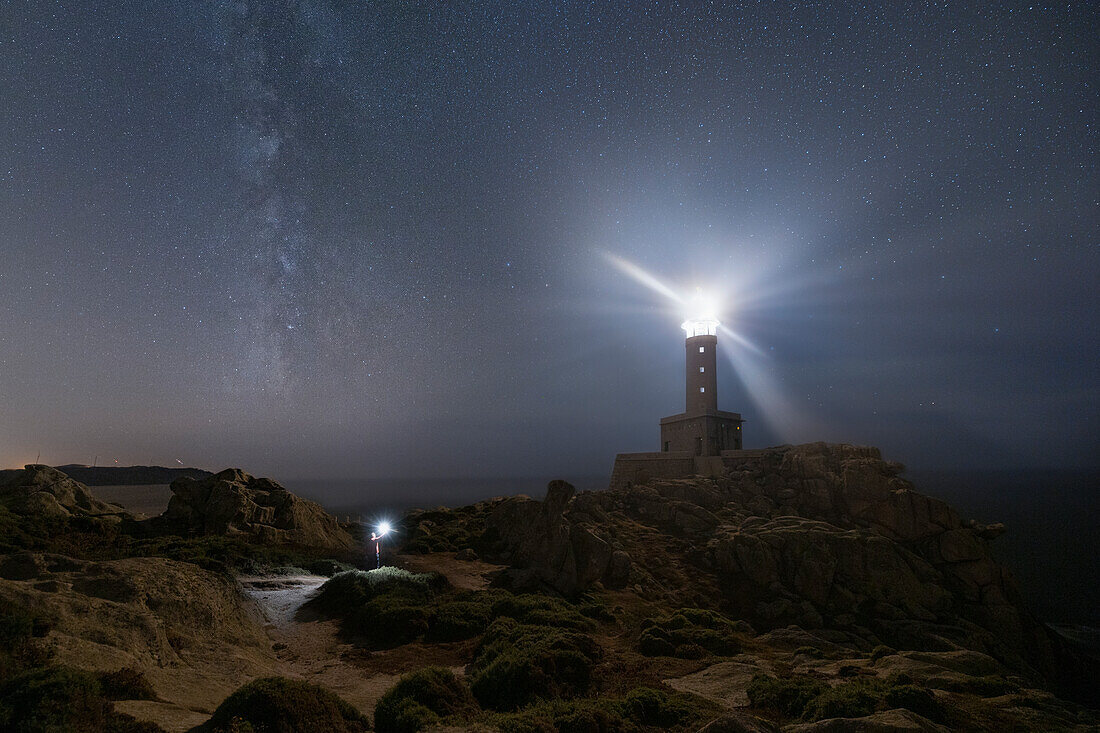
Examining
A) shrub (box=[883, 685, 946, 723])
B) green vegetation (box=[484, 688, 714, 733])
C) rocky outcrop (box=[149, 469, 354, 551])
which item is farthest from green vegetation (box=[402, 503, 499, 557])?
shrub (box=[883, 685, 946, 723])

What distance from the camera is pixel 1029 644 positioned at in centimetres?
3108

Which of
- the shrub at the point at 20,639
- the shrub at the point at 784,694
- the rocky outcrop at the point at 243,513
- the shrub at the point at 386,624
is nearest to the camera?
the shrub at the point at 20,639

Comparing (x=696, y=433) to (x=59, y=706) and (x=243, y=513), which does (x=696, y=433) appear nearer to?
(x=243, y=513)

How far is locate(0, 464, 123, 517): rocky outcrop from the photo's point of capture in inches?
930

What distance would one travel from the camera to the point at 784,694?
12.7m

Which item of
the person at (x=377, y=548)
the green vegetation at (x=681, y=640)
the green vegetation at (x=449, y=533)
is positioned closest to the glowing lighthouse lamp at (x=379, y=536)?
the person at (x=377, y=548)

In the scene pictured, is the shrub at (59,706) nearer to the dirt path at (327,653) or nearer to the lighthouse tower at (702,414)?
the dirt path at (327,653)

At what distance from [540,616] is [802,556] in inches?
842

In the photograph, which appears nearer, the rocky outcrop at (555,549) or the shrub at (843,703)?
the shrub at (843,703)

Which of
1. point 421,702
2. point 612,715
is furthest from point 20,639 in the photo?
point 612,715

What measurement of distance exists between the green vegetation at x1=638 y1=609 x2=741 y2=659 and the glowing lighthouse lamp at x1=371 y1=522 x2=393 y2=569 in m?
14.9

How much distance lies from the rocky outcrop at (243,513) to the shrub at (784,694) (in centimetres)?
2453

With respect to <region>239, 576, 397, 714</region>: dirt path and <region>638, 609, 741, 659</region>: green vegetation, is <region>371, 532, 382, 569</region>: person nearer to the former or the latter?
<region>239, 576, 397, 714</region>: dirt path

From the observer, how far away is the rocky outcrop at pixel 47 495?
77.5ft
